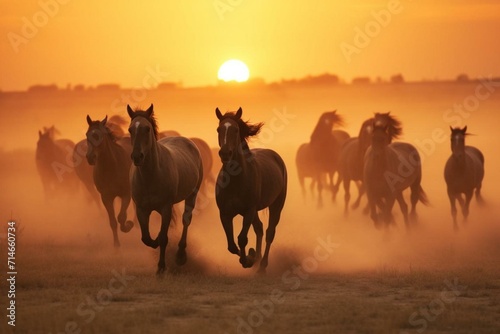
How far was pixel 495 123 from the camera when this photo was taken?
223ft

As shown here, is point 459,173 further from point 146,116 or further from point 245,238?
point 146,116

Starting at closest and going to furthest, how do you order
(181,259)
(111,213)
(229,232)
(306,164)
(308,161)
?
(229,232) < (181,259) < (111,213) < (308,161) < (306,164)

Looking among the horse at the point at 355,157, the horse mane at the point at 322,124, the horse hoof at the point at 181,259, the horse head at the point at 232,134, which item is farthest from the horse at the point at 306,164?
the horse head at the point at 232,134

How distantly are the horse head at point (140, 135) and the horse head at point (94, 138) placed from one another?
3.12 metres

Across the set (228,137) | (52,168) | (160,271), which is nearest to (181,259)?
(160,271)

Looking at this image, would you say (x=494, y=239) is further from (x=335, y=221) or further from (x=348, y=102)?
(x=348, y=102)

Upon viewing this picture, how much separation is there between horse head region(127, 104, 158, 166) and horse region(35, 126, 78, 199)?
15.1 metres

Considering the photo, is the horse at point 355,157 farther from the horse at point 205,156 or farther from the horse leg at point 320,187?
the horse at point 205,156

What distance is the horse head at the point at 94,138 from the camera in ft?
50.5

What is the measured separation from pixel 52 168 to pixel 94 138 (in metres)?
12.4

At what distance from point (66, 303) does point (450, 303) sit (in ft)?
14.8

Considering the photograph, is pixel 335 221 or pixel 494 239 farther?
pixel 335 221

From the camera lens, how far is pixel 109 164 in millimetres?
15805

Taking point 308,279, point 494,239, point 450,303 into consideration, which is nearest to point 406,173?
point 494,239
